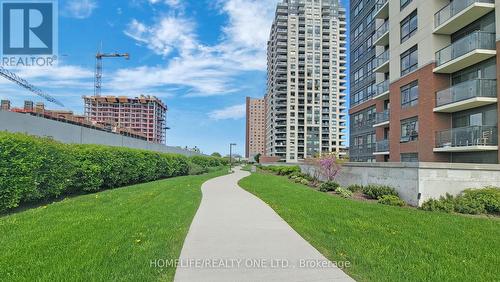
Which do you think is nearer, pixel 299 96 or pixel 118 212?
pixel 118 212

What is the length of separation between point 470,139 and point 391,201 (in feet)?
27.3

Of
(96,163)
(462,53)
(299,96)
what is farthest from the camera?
(299,96)

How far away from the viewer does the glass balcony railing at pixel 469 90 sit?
17.0 m

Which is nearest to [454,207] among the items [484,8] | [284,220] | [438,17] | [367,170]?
[367,170]

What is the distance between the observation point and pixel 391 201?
41.9 ft

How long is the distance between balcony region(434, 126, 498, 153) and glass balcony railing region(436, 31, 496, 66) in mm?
4260

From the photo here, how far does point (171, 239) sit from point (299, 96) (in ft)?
365

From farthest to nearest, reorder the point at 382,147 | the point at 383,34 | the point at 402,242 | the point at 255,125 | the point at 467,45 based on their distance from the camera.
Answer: the point at 255,125 < the point at 383,34 < the point at 382,147 < the point at 467,45 < the point at 402,242

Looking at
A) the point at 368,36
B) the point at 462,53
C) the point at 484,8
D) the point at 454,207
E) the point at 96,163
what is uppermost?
the point at 368,36

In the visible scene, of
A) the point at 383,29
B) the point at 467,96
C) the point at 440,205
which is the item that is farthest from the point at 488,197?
the point at 383,29

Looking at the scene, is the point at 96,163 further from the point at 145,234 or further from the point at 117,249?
the point at 117,249

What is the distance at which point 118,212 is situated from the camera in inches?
369

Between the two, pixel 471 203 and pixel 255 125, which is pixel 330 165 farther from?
pixel 255 125

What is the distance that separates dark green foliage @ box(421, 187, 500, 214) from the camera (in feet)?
36.5
